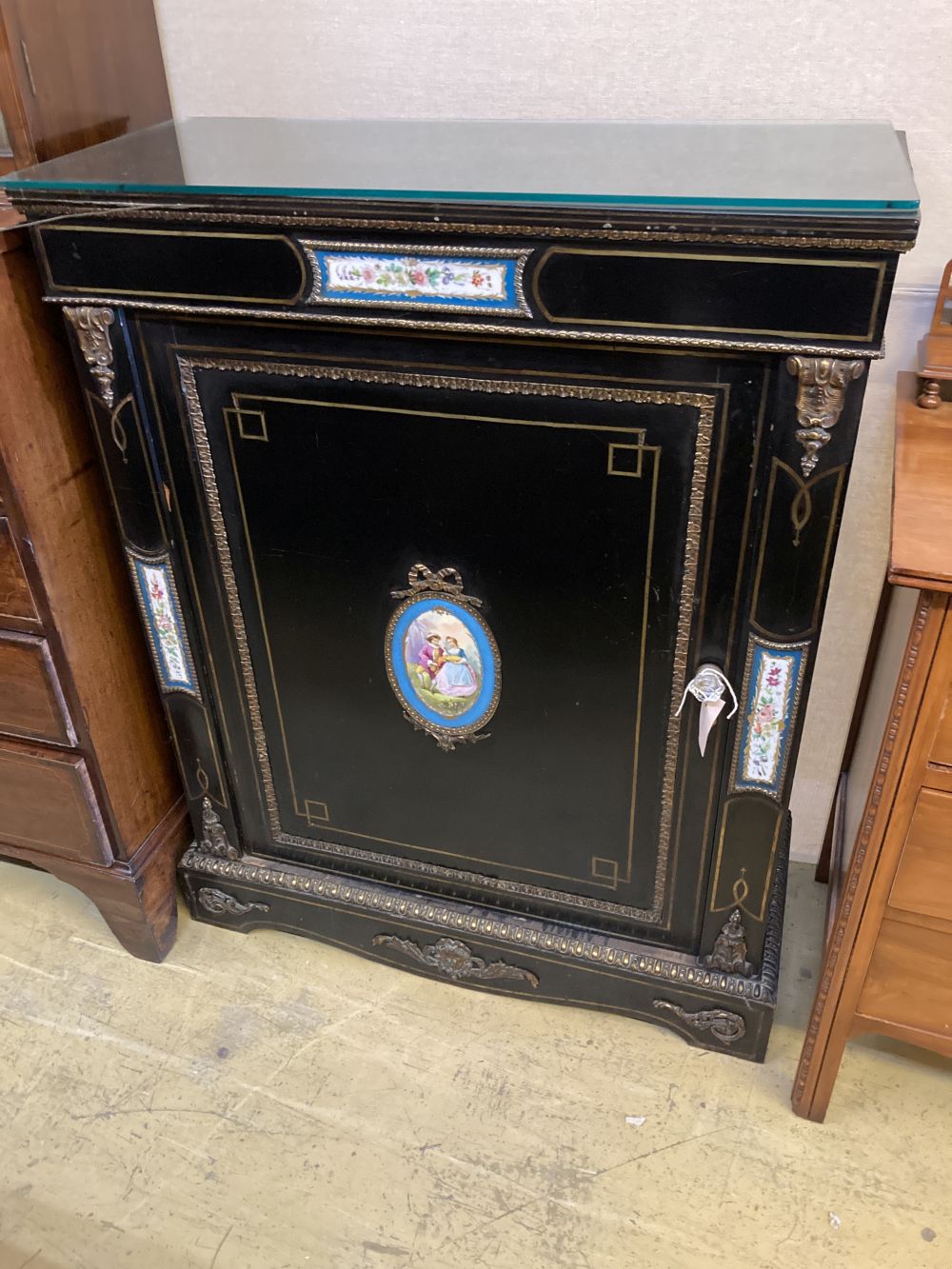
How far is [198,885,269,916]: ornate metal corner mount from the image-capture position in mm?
1816

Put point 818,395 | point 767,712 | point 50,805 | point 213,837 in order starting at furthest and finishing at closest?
point 213,837, point 50,805, point 767,712, point 818,395

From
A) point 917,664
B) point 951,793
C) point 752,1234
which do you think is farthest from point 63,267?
point 752,1234

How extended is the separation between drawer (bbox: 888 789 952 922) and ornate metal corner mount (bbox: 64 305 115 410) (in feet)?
3.79

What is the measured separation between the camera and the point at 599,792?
58.4 inches

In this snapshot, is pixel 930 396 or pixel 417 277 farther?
pixel 930 396

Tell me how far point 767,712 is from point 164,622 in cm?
90

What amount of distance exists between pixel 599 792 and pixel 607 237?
77 centimetres

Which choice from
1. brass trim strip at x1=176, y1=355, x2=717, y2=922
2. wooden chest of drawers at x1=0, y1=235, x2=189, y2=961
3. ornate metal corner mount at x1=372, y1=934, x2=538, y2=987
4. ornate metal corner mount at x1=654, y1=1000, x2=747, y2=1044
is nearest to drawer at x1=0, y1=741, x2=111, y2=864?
wooden chest of drawers at x1=0, y1=235, x2=189, y2=961

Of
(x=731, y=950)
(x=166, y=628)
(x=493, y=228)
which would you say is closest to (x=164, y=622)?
(x=166, y=628)

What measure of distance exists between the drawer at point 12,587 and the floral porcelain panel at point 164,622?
5.9 inches

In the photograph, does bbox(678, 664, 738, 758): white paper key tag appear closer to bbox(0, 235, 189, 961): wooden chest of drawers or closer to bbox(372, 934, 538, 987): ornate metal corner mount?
bbox(372, 934, 538, 987): ornate metal corner mount

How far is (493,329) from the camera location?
1161 mm

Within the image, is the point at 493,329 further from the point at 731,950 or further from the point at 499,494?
the point at 731,950

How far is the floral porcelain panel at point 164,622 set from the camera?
152 cm
